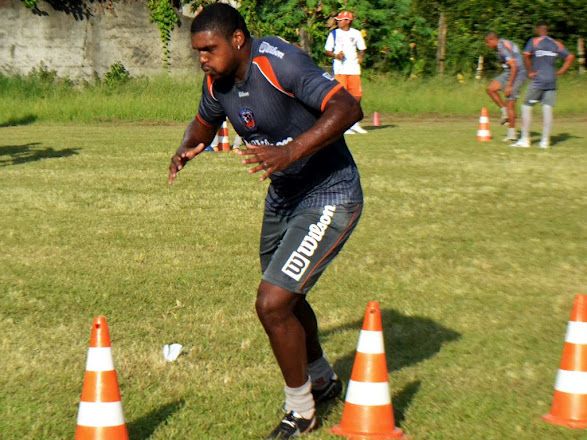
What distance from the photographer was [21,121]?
89.6 ft

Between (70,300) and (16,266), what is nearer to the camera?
(70,300)

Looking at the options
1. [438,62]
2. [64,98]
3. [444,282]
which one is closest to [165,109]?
[64,98]

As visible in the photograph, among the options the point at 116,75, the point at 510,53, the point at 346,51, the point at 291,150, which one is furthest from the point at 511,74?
the point at 291,150

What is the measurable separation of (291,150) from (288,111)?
1.42 ft

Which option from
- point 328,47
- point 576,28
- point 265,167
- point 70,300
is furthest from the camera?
point 576,28

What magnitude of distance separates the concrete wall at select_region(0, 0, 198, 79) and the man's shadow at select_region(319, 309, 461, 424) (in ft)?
75.9

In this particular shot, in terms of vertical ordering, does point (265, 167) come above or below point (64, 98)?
above

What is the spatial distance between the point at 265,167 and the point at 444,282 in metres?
4.53

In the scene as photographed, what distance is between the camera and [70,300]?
8.50 metres

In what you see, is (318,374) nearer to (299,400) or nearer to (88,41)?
(299,400)

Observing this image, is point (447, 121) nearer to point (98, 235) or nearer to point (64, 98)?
point (64, 98)

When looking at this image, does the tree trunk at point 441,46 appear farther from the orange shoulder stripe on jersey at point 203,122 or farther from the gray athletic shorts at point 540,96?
the orange shoulder stripe on jersey at point 203,122

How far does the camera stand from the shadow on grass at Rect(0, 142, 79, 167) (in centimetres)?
1806

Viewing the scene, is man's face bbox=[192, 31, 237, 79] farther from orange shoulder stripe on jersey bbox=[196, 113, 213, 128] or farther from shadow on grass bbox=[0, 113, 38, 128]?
shadow on grass bbox=[0, 113, 38, 128]
